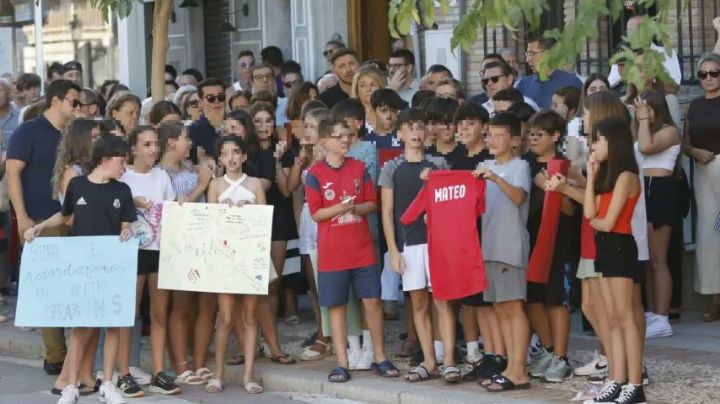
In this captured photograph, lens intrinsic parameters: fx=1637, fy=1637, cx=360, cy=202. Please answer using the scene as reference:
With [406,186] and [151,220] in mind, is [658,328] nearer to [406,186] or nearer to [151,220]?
[406,186]

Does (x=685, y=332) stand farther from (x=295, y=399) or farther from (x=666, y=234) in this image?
(x=295, y=399)

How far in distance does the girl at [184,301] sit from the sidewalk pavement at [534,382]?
0.36m

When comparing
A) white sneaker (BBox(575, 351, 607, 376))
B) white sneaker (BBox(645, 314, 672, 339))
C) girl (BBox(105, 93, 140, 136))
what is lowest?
white sneaker (BBox(575, 351, 607, 376))

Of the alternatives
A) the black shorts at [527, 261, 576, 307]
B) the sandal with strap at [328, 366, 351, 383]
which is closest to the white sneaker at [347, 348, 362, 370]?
the sandal with strap at [328, 366, 351, 383]

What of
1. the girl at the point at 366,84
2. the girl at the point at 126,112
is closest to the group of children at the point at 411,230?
the girl at the point at 366,84

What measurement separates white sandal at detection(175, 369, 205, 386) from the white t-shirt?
96 centimetres

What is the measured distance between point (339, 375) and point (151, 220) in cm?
167

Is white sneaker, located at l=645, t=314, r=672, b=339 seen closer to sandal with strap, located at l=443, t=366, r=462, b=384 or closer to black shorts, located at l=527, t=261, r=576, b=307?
black shorts, located at l=527, t=261, r=576, b=307

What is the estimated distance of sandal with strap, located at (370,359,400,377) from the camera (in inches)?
436

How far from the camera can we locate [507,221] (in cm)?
1051

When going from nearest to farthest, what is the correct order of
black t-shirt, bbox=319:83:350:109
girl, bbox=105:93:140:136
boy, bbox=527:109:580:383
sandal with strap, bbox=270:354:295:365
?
boy, bbox=527:109:580:383 < sandal with strap, bbox=270:354:295:365 < girl, bbox=105:93:140:136 < black t-shirt, bbox=319:83:350:109

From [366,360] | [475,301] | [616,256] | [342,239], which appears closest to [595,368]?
[475,301]

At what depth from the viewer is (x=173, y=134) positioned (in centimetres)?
1152

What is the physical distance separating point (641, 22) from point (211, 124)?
6008 millimetres
